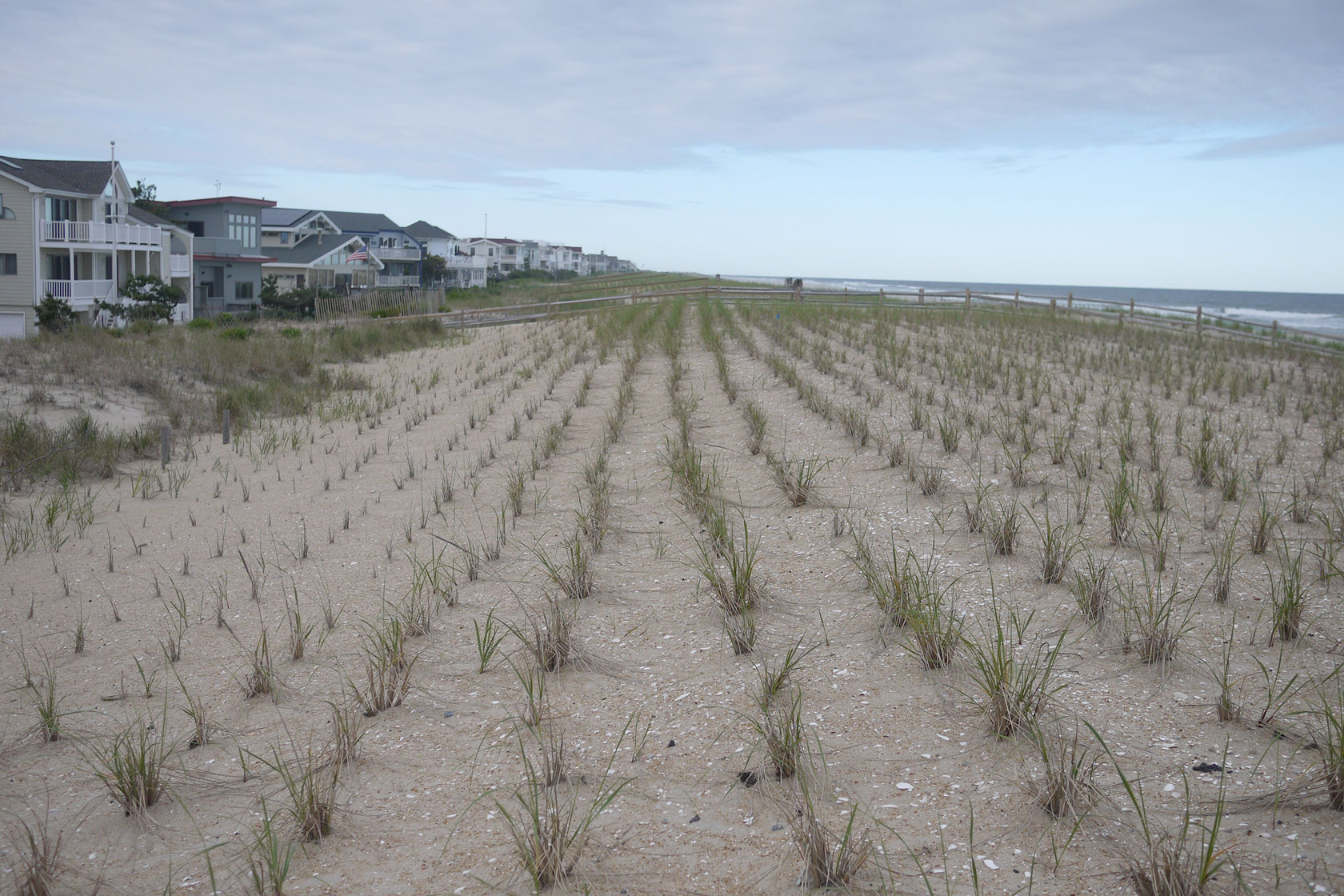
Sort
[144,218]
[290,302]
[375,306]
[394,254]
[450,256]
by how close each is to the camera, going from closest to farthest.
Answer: [375,306], [144,218], [290,302], [394,254], [450,256]

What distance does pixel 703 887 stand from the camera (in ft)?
10.8

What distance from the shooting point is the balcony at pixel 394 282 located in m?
68.3

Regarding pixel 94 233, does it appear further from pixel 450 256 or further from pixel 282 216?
pixel 450 256

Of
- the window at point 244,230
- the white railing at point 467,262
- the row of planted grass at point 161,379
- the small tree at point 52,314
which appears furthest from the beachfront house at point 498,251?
the row of planted grass at point 161,379

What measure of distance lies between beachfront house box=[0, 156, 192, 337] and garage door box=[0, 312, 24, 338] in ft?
0.10

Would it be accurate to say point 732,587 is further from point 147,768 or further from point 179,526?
point 179,526

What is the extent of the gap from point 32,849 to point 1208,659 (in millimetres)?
5140

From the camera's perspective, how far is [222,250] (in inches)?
2068

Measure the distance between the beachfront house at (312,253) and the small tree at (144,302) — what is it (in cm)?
1713

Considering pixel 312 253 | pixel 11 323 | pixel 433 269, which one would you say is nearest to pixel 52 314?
pixel 11 323

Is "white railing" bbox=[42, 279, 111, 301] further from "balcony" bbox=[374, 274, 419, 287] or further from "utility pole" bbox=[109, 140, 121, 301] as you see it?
"balcony" bbox=[374, 274, 419, 287]

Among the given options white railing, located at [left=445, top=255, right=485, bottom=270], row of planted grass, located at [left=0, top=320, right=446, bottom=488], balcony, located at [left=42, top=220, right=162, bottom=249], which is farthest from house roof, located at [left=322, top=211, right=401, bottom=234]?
row of planted grass, located at [left=0, top=320, right=446, bottom=488]

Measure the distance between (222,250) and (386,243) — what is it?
1949 centimetres

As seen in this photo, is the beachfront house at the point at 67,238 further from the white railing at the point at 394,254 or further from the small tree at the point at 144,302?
the white railing at the point at 394,254
